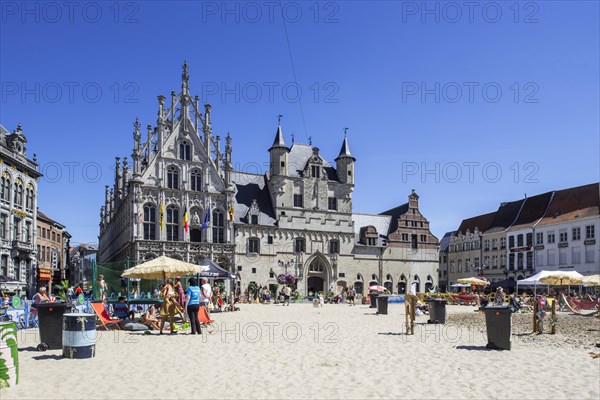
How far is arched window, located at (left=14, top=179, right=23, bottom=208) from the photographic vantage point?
41781 mm

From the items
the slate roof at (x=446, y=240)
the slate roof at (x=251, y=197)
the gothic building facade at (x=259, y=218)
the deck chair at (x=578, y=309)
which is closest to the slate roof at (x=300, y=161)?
the gothic building facade at (x=259, y=218)

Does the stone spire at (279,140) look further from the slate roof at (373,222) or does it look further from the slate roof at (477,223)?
the slate roof at (477,223)

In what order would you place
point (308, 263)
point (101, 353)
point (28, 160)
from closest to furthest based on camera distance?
1. point (101, 353)
2. point (28, 160)
3. point (308, 263)

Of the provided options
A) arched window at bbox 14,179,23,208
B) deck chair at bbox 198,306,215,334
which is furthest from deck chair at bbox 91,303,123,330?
arched window at bbox 14,179,23,208

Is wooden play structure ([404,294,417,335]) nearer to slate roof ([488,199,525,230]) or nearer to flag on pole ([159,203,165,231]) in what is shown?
flag on pole ([159,203,165,231])

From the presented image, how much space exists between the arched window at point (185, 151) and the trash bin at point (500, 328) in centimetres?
3856

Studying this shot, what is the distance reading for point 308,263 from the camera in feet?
179

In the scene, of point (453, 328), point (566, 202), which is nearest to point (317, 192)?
point (566, 202)

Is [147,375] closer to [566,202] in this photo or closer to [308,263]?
[308,263]

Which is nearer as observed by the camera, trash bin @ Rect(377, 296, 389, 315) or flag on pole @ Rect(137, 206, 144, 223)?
trash bin @ Rect(377, 296, 389, 315)

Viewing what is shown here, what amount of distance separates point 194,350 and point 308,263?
1635 inches

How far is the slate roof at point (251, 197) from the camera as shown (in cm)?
5325

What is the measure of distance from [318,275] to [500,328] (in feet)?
138

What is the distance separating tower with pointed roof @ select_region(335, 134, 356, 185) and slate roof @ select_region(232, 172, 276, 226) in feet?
24.9
